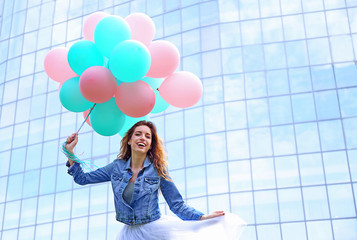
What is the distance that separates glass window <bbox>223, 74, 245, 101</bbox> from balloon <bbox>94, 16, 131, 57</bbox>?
12418 mm

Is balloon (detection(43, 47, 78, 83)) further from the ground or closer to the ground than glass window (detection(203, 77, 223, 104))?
further from the ground

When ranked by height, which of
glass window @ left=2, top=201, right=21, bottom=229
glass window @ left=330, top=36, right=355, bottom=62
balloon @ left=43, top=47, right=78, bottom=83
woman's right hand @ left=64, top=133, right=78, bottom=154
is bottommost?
glass window @ left=2, top=201, right=21, bottom=229

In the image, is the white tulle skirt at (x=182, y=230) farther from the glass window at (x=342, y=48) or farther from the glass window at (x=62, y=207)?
the glass window at (x=62, y=207)

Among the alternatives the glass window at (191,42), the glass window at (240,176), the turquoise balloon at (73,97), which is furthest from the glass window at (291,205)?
the turquoise balloon at (73,97)

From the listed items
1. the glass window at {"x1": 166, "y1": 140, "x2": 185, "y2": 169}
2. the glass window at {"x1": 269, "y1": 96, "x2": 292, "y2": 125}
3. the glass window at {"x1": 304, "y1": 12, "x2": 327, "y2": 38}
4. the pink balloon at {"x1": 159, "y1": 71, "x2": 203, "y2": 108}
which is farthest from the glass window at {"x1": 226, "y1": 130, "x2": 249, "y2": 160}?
the pink balloon at {"x1": 159, "y1": 71, "x2": 203, "y2": 108}

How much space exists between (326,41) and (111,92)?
13.8m

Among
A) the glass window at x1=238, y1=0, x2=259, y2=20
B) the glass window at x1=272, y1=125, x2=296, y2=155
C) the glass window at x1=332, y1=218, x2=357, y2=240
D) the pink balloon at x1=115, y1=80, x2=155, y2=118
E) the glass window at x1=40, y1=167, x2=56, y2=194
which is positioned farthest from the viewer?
the glass window at x1=40, y1=167, x2=56, y2=194

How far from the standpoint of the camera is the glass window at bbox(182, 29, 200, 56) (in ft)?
59.3

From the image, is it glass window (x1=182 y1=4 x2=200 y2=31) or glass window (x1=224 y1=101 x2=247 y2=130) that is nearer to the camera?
glass window (x1=224 y1=101 x2=247 y2=130)

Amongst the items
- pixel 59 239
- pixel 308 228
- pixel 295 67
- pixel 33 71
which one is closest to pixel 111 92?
pixel 308 228

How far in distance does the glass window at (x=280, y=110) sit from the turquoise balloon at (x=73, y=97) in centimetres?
1227

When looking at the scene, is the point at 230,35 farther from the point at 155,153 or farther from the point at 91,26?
the point at 155,153

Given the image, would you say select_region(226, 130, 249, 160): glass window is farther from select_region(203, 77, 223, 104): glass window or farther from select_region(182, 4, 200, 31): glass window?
select_region(182, 4, 200, 31): glass window

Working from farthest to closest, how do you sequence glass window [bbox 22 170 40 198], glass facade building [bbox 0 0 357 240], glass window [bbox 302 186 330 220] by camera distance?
1. glass window [bbox 22 170 40 198]
2. glass facade building [bbox 0 0 357 240]
3. glass window [bbox 302 186 330 220]
